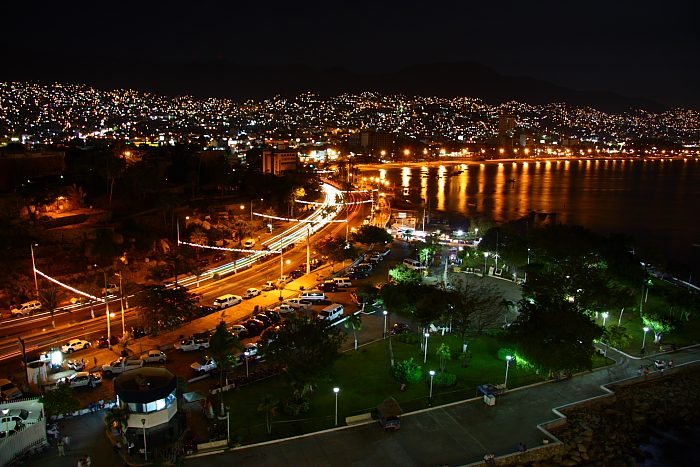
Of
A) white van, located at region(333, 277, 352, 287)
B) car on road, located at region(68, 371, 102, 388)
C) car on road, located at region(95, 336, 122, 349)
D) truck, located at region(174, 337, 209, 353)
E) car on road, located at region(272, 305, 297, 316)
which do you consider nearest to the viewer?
car on road, located at region(68, 371, 102, 388)

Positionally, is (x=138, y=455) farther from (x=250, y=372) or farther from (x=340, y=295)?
(x=340, y=295)

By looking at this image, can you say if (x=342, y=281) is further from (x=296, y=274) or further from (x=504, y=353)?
(x=504, y=353)

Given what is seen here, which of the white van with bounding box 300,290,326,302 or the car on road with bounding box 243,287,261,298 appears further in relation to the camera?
the car on road with bounding box 243,287,261,298

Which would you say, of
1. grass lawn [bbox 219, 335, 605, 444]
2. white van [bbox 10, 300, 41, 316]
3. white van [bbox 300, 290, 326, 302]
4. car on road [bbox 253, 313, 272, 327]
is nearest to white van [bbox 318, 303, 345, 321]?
white van [bbox 300, 290, 326, 302]

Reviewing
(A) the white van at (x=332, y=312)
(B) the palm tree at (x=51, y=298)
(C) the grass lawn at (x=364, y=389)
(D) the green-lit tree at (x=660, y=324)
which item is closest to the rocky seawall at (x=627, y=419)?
(C) the grass lawn at (x=364, y=389)

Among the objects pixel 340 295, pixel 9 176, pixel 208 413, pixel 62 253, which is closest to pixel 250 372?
pixel 208 413

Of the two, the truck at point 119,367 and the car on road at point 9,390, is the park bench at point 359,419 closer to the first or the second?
the truck at point 119,367

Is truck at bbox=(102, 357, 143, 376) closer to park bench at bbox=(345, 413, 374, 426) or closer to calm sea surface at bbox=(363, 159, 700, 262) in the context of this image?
park bench at bbox=(345, 413, 374, 426)

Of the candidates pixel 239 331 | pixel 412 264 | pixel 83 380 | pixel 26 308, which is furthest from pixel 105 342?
pixel 412 264
